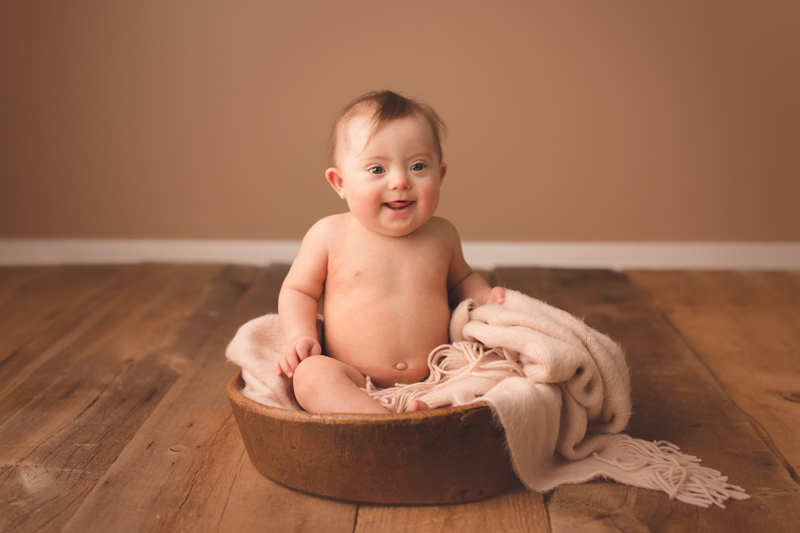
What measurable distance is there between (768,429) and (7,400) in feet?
4.12

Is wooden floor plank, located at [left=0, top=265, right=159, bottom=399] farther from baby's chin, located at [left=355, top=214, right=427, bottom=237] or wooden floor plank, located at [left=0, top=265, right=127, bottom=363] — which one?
baby's chin, located at [left=355, top=214, right=427, bottom=237]

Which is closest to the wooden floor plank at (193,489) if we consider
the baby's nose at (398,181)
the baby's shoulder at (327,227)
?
the baby's shoulder at (327,227)

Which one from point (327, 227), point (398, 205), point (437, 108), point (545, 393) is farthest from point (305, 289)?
point (437, 108)

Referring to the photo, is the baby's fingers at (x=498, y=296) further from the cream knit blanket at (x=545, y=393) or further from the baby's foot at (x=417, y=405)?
the baby's foot at (x=417, y=405)

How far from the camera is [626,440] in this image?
3.18 feet

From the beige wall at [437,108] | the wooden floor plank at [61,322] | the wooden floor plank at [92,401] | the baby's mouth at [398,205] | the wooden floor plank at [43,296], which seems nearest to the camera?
the wooden floor plank at [92,401]

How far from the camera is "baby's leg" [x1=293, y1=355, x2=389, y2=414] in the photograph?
89 cm

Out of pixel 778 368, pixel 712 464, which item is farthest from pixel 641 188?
pixel 712 464

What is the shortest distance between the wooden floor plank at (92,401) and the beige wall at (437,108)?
1.66ft

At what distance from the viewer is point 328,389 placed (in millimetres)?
916

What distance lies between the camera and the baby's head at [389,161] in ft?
3.24

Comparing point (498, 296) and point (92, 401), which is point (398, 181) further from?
point (92, 401)

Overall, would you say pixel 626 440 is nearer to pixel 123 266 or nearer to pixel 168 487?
pixel 168 487

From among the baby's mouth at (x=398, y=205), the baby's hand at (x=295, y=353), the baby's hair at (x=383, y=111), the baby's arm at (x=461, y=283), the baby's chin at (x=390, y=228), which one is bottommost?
the baby's hand at (x=295, y=353)
